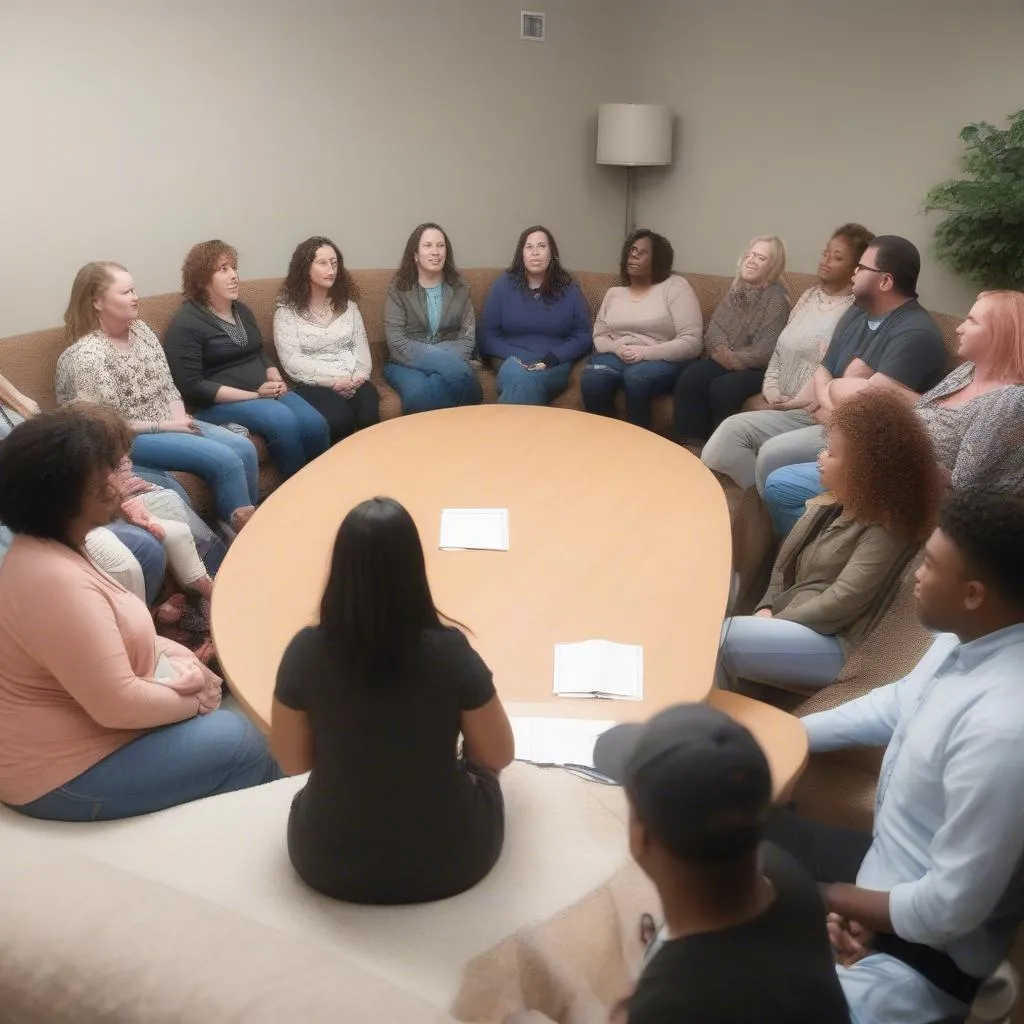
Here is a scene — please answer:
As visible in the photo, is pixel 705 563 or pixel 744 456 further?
pixel 744 456

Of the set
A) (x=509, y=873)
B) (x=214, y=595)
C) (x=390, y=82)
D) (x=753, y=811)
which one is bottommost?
(x=509, y=873)

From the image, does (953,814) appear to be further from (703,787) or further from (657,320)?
(657,320)

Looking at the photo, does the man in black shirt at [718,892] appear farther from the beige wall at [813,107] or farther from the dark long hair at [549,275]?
the beige wall at [813,107]

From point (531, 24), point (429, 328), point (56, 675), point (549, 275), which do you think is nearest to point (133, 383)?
point (429, 328)

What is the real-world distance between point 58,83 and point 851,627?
3.69 metres

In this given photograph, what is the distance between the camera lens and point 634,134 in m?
5.61

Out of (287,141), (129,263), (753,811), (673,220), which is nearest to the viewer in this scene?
(753,811)

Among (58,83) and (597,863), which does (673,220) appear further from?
(597,863)

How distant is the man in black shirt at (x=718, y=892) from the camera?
93 cm

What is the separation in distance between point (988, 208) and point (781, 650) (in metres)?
2.82

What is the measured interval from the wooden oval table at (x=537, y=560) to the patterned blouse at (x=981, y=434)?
764 millimetres

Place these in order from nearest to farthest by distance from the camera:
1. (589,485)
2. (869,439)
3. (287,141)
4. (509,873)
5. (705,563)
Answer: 1. (509,873)
2. (869,439)
3. (705,563)
4. (589,485)
5. (287,141)

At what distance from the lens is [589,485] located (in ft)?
10.5

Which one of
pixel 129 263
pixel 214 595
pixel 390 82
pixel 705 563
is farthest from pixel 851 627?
pixel 390 82
